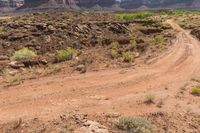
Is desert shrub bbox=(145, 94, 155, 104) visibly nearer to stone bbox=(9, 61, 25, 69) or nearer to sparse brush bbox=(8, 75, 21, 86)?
sparse brush bbox=(8, 75, 21, 86)

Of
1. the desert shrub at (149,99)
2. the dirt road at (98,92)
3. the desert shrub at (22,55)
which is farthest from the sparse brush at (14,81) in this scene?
the desert shrub at (149,99)

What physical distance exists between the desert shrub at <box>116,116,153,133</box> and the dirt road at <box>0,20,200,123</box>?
1471mm

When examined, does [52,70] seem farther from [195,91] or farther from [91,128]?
[91,128]

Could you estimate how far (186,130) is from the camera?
14.2 meters

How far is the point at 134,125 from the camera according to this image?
13250 millimetres

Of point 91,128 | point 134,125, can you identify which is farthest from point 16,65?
point 134,125

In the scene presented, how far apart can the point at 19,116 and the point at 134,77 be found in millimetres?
8306

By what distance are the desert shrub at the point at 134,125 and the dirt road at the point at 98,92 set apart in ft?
4.83

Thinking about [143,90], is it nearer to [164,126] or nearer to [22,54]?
[164,126]

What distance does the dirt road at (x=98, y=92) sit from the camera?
15.3 m

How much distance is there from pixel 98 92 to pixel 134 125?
15.7ft

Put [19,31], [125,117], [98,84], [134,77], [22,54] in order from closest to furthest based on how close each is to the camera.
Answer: [125,117], [98,84], [134,77], [22,54], [19,31]

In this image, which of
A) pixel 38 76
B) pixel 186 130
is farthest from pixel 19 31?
pixel 186 130

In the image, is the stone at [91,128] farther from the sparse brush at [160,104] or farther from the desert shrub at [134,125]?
the sparse brush at [160,104]
